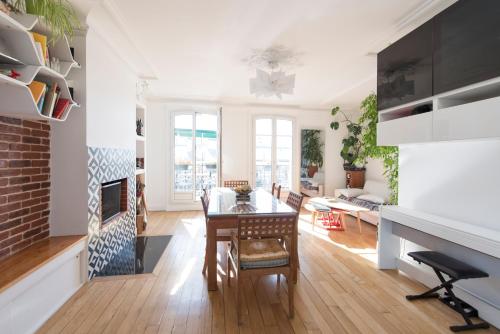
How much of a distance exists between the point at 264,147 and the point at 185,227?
2.82m

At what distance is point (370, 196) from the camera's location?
17.5 feet

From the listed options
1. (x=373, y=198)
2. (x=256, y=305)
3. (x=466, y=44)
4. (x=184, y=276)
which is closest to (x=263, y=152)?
(x=373, y=198)

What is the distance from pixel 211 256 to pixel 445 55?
2695mm

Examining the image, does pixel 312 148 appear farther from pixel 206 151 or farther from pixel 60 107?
pixel 60 107

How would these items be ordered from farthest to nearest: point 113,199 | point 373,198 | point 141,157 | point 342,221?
point 373,198, point 141,157, point 342,221, point 113,199

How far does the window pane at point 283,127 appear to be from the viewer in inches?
247

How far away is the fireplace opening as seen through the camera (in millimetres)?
2963

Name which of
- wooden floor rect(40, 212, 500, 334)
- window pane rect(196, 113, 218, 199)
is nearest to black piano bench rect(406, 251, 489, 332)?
wooden floor rect(40, 212, 500, 334)

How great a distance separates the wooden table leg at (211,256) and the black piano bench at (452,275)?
1.82 meters

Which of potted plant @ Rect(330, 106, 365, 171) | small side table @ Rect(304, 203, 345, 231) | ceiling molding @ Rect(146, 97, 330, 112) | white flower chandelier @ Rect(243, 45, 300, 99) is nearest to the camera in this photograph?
white flower chandelier @ Rect(243, 45, 300, 99)

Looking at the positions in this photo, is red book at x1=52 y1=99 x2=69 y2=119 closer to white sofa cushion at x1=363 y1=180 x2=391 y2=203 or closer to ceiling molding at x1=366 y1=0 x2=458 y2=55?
ceiling molding at x1=366 y1=0 x2=458 y2=55

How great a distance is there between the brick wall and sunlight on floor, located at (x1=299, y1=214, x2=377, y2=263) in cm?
357

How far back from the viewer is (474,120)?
5.73 ft

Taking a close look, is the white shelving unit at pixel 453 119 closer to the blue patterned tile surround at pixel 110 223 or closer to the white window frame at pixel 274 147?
the blue patterned tile surround at pixel 110 223
